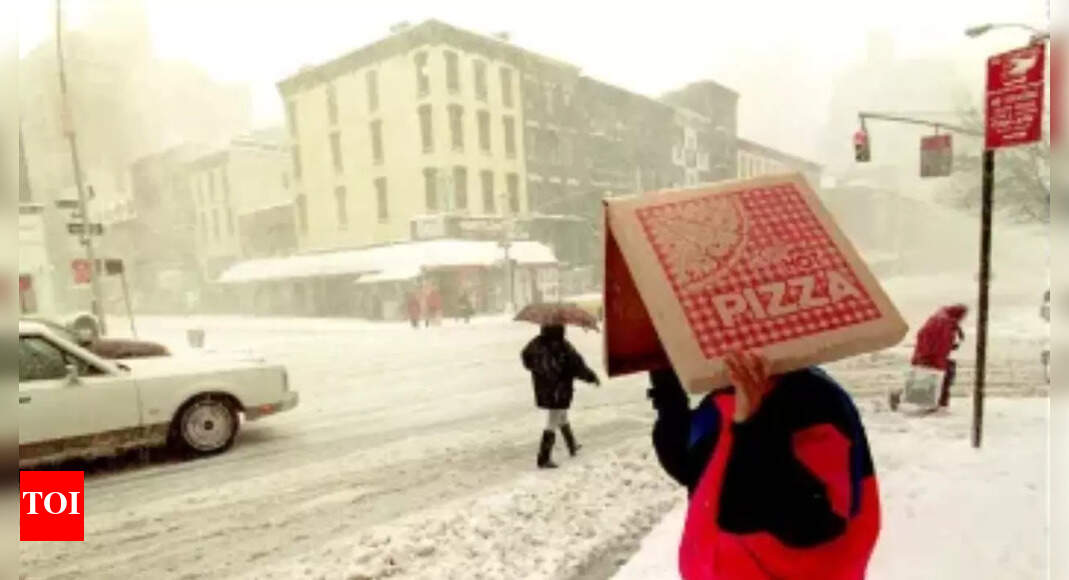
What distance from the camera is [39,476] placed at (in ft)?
5.51

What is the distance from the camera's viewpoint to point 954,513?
3.20 m

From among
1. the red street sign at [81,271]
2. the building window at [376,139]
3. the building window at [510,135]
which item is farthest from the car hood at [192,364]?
the building window at [510,135]

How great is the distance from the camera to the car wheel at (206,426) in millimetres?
5156

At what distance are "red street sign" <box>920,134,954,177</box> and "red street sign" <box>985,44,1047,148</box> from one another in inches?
60.5

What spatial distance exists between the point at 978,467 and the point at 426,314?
10.5 m

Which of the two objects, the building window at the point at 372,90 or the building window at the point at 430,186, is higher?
the building window at the point at 372,90

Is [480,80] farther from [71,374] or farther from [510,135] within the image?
[71,374]

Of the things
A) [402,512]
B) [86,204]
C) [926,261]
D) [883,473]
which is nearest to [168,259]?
[86,204]

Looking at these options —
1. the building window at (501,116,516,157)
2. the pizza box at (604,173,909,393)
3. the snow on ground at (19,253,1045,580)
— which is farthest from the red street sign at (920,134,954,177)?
the building window at (501,116,516,157)

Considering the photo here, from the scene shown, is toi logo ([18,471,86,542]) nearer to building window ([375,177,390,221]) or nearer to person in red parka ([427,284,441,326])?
building window ([375,177,390,221])

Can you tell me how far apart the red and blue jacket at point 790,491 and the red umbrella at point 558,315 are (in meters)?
3.04

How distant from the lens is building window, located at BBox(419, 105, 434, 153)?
37.1 feet

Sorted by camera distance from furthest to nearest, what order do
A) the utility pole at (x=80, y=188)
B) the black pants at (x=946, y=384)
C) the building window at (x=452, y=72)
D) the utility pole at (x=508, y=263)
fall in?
the utility pole at (x=508, y=263) → the building window at (x=452, y=72) → the black pants at (x=946, y=384) → the utility pole at (x=80, y=188)

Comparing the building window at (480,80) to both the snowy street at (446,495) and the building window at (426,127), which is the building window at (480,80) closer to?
the building window at (426,127)
